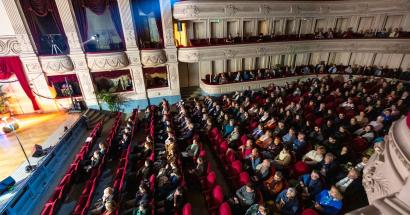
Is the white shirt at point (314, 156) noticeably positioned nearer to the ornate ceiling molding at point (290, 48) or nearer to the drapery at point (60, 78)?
Result: the ornate ceiling molding at point (290, 48)

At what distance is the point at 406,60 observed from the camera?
29.7 ft

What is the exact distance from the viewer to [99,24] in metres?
8.69

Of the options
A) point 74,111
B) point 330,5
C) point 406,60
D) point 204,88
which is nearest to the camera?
point 74,111

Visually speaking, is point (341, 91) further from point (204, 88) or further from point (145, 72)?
point (145, 72)

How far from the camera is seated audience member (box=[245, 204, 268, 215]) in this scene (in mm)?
2785

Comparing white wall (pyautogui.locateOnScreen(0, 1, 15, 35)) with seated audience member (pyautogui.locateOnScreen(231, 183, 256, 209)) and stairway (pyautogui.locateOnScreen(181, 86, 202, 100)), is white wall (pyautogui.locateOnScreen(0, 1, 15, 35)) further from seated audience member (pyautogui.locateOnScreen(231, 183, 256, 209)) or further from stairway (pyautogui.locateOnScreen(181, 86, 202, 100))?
seated audience member (pyautogui.locateOnScreen(231, 183, 256, 209))

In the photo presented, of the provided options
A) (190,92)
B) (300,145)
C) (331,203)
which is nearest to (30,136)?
(190,92)

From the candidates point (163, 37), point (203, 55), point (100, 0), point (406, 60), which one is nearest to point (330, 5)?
point (406, 60)

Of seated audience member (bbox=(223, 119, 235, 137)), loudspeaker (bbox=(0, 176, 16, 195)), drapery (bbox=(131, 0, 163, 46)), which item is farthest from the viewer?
drapery (bbox=(131, 0, 163, 46))

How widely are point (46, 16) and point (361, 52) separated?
14.2 m

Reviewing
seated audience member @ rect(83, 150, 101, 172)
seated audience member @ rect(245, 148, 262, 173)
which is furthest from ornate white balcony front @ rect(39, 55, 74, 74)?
seated audience member @ rect(245, 148, 262, 173)

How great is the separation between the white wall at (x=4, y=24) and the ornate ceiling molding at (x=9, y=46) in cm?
18

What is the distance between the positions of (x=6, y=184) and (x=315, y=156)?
6505mm

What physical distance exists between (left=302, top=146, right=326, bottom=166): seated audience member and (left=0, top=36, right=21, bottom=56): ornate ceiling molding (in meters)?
10.1
